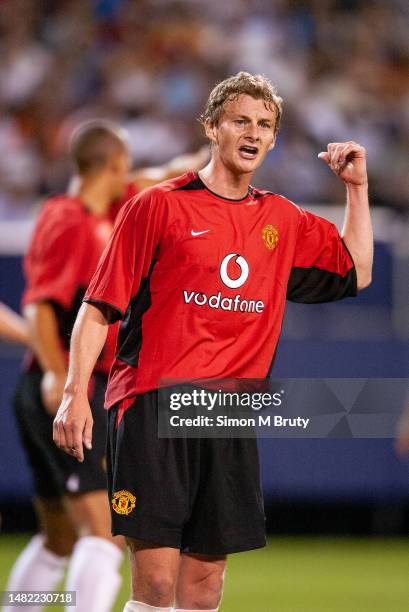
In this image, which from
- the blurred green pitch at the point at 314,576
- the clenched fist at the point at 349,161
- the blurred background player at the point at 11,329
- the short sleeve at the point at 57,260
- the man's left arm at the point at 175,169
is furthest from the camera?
the blurred green pitch at the point at 314,576

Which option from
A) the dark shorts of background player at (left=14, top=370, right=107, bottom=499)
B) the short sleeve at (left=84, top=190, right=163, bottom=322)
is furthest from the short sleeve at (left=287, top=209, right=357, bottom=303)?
the dark shorts of background player at (left=14, top=370, right=107, bottom=499)

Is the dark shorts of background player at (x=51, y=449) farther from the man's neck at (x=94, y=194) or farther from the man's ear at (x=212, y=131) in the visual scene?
the man's ear at (x=212, y=131)

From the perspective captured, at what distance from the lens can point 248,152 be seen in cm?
363

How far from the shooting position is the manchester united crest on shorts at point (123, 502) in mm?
3502

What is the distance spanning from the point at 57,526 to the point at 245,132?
258 cm

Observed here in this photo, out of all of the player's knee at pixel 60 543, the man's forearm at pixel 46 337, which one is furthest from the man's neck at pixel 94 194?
the player's knee at pixel 60 543

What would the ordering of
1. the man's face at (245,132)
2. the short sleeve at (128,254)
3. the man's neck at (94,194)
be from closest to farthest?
the short sleeve at (128,254)
the man's face at (245,132)
the man's neck at (94,194)

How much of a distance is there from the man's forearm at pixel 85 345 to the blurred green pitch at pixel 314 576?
311cm

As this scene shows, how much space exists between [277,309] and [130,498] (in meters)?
0.79

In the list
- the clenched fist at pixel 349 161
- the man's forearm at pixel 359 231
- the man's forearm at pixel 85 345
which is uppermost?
the clenched fist at pixel 349 161

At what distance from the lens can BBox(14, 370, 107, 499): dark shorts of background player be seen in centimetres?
500

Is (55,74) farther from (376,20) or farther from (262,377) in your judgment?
(262,377)

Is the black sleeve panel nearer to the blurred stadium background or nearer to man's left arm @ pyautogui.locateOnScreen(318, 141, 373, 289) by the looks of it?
man's left arm @ pyautogui.locateOnScreen(318, 141, 373, 289)

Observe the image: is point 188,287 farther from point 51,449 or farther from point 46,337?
point 51,449
